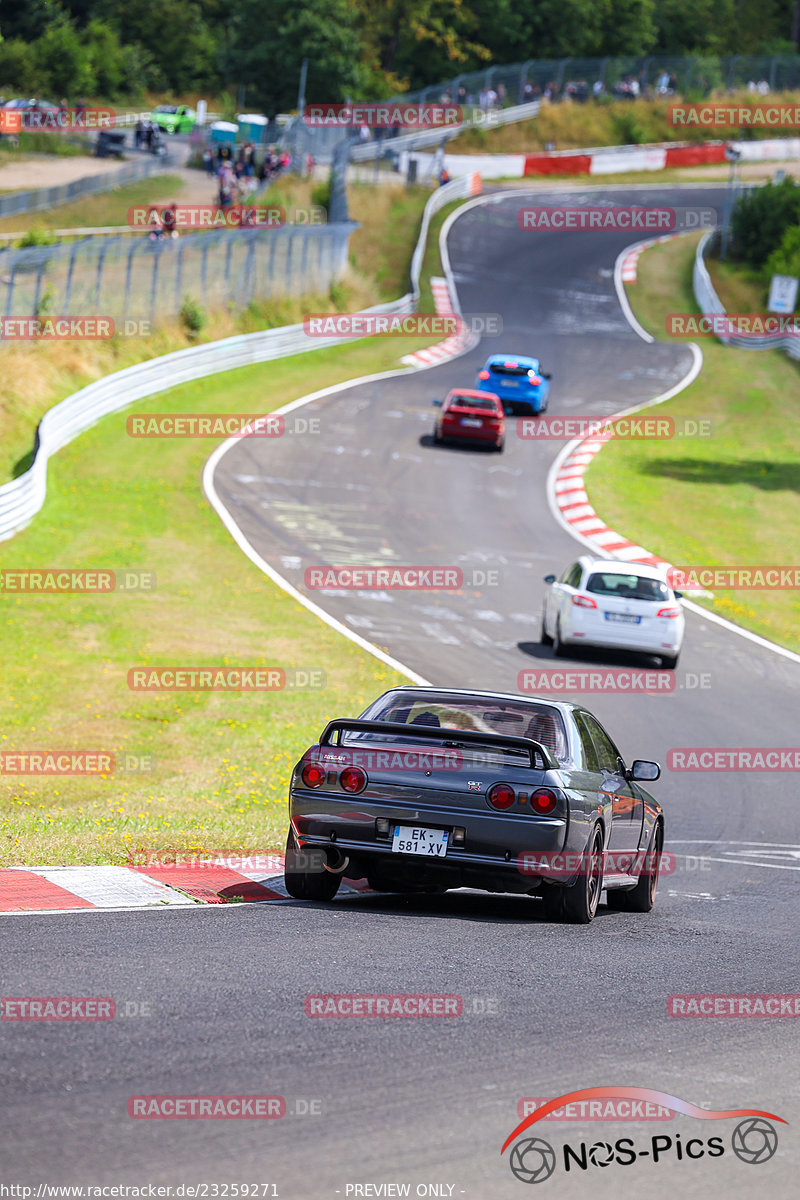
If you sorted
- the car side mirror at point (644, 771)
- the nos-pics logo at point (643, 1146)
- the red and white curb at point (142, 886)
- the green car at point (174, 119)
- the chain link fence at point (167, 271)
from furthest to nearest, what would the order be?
the green car at point (174, 119) → the chain link fence at point (167, 271) → the car side mirror at point (644, 771) → the red and white curb at point (142, 886) → the nos-pics logo at point (643, 1146)

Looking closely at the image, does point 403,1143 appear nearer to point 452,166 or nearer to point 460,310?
point 460,310

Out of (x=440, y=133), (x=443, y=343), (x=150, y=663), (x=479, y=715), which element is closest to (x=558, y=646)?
(x=150, y=663)

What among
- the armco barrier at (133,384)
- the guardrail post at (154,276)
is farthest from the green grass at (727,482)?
the guardrail post at (154,276)

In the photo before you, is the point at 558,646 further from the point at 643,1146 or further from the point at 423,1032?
the point at 643,1146

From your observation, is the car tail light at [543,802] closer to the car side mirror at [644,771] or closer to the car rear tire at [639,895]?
the car side mirror at [644,771]

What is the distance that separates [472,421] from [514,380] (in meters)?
4.26

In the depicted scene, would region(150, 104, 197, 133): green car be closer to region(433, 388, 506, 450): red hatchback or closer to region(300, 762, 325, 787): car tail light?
region(433, 388, 506, 450): red hatchback

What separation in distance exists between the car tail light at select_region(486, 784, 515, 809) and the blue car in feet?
110

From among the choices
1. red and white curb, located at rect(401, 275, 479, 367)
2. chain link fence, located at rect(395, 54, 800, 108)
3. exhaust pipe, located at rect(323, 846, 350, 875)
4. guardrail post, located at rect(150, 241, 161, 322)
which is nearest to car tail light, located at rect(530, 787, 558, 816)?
exhaust pipe, located at rect(323, 846, 350, 875)

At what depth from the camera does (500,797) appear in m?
9.01

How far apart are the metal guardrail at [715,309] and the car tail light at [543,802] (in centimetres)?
4708

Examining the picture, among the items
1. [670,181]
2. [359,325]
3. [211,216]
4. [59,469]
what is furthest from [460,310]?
[670,181]

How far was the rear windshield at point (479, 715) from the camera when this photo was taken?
9.77 meters

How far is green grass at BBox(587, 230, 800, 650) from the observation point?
1198 inches
